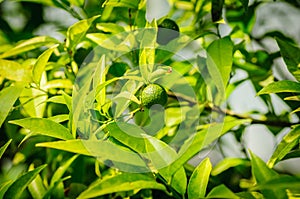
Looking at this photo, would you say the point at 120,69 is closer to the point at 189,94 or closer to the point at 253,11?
the point at 189,94

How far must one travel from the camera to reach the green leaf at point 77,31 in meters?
1.05

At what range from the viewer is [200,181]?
0.78m

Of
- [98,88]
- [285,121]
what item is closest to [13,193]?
[98,88]

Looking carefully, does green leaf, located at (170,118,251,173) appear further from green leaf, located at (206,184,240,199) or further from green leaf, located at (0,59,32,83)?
green leaf, located at (0,59,32,83)

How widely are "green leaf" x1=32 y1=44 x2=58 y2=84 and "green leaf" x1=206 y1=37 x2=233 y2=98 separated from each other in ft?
1.13

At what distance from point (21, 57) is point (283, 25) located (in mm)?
951

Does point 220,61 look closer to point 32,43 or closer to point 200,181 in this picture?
point 200,181

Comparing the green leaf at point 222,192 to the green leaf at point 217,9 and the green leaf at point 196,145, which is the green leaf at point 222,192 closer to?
the green leaf at point 196,145

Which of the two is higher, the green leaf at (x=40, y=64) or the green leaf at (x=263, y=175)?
the green leaf at (x=40, y=64)

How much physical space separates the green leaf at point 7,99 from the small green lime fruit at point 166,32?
1.04ft

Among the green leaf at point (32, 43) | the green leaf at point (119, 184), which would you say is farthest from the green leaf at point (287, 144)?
the green leaf at point (32, 43)

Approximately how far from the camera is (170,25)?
3.47 feet

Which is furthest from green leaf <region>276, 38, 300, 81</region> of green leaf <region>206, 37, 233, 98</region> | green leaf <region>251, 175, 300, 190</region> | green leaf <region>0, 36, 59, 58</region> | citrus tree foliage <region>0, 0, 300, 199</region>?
green leaf <region>0, 36, 59, 58</region>

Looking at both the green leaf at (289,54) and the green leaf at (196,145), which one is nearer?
the green leaf at (196,145)
